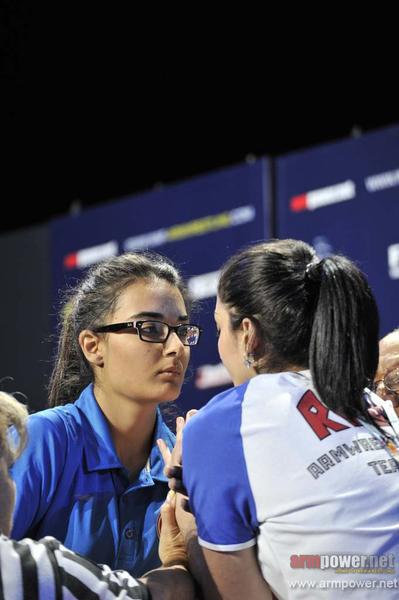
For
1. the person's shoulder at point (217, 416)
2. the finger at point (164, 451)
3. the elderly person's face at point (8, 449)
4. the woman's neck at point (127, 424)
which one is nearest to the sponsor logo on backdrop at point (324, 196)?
the woman's neck at point (127, 424)

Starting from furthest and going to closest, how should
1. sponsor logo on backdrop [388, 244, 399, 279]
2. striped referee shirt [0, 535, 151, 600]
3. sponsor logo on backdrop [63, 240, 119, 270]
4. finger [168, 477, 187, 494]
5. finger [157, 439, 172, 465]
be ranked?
sponsor logo on backdrop [63, 240, 119, 270] < sponsor logo on backdrop [388, 244, 399, 279] < finger [157, 439, 172, 465] < finger [168, 477, 187, 494] < striped referee shirt [0, 535, 151, 600]

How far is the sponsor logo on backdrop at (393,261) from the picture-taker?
4.13 meters

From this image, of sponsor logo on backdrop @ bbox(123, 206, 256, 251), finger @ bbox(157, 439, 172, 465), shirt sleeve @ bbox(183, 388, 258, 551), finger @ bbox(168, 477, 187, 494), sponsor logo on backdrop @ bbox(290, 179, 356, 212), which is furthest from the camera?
sponsor logo on backdrop @ bbox(123, 206, 256, 251)

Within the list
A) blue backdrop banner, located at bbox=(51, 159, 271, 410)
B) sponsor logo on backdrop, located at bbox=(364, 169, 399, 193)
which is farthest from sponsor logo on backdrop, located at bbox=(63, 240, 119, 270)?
sponsor logo on backdrop, located at bbox=(364, 169, 399, 193)

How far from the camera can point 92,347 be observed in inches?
98.3

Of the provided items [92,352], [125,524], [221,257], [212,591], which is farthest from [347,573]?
[221,257]

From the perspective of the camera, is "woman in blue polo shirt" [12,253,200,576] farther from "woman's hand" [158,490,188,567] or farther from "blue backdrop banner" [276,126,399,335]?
"blue backdrop banner" [276,126,399,335]

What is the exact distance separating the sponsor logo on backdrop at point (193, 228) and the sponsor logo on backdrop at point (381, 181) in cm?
53

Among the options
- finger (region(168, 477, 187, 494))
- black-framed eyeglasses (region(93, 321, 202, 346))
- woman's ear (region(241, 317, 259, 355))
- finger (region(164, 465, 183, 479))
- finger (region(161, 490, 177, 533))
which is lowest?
finger (region(161, 490, 177, 533))

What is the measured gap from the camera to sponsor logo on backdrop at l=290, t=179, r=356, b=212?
434cm

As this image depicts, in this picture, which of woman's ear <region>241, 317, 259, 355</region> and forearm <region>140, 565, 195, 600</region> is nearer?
forearm <region>140, 565, 195, 600</region>

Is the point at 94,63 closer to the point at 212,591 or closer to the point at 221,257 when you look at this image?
the point at 221,257

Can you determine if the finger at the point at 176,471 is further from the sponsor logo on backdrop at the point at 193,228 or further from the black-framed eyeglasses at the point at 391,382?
the sponsor logo on backdrop at the point at 193,228

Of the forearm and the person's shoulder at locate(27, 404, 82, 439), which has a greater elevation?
the person's shoulder at locate(27, 404, 82, 439)
